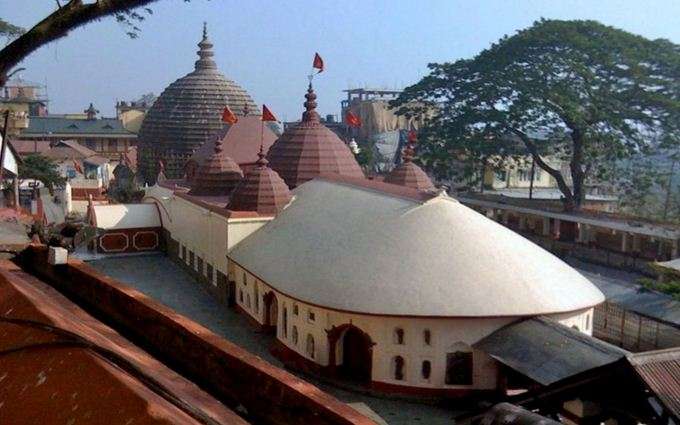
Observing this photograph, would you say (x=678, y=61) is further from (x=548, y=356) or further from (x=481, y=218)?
(x=548, y=356)

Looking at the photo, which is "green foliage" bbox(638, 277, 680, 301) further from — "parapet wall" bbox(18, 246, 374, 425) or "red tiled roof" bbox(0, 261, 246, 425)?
"red tiled roof" bbox(0, 261, 246, 425)

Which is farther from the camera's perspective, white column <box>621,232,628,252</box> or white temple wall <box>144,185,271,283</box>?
white column <box>621,232,628,252</box>

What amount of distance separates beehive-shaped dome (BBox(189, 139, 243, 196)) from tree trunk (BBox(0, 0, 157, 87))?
19.8 metres

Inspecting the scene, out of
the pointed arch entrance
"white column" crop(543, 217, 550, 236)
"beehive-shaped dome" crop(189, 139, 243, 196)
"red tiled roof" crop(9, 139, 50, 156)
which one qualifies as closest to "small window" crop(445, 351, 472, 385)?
the pointed arch entrance

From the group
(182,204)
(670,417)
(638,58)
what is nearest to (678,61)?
(638,58)

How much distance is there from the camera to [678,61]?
3578 cm

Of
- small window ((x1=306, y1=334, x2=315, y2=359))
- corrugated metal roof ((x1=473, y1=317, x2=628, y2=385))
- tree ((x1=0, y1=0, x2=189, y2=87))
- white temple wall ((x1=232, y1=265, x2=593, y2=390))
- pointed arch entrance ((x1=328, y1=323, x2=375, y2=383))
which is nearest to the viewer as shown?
tree ((x1=0, y1=0, x2=189, y2=87))

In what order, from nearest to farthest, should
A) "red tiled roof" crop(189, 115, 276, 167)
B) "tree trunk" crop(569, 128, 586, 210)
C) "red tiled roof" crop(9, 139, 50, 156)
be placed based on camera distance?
1. "red tiled roof" crop(189, 115, 276, 167)
2. "tree trunk" crop(569, 128, 586, 210)
3. "red tiled roof" crop(9, 139, 50, 156)

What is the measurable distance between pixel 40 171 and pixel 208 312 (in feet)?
84.0

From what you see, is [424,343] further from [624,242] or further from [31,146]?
[31,146]

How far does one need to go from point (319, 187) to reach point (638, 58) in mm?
21647

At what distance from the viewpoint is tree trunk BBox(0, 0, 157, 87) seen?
634cm

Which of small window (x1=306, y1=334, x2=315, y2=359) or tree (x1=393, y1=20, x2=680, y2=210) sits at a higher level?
tree (x1=393, y1=20, x2=680, y2=210)

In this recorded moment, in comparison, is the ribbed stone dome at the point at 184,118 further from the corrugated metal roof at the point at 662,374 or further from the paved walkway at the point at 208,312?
the corrugated metal roof at the point at 662,374
